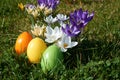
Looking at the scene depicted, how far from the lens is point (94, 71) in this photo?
316cm

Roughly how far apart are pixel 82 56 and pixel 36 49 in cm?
44

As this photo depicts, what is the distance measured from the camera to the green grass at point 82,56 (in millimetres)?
3141

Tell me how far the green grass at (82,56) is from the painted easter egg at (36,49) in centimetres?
8

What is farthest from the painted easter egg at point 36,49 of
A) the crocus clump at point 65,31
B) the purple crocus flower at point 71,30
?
the purple crocus flower at point 71,30

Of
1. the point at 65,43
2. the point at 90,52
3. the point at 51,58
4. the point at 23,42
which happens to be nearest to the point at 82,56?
the point at 90,52

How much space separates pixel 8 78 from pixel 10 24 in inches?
54.1

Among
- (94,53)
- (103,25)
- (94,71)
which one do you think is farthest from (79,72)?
(103,25)

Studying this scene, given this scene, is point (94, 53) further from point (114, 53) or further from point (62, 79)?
point (62, 79)

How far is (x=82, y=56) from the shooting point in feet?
11.1

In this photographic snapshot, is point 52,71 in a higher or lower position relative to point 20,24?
lower

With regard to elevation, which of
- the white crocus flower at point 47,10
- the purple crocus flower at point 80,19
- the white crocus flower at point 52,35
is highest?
the white crocus flower at point 47,10

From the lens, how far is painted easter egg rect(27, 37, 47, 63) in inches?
125

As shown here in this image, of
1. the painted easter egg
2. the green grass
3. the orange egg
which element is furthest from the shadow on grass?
the orange egg

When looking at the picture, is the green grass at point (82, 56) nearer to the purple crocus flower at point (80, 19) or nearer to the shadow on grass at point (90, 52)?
the shadow on grass at point (90, 52)
